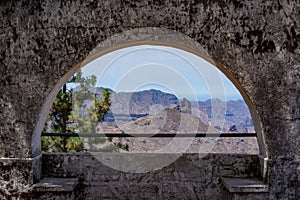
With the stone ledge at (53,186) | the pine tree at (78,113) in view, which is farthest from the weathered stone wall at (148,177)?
the pine tree at (78,113)

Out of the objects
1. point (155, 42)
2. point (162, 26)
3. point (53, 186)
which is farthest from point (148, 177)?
point (162, 26)

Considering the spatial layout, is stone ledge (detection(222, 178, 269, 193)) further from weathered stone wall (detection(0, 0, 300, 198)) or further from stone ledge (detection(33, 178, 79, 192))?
stone ledge (detection(33, 178, 79, 192))

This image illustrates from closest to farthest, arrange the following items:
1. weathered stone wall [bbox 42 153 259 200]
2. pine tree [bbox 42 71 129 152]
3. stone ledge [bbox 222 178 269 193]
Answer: stone ledge [bbox 222 178 269 193] → weathered stone wall [bbox 42 153 259 200] → pine tree [bbox 42 71 129 152]

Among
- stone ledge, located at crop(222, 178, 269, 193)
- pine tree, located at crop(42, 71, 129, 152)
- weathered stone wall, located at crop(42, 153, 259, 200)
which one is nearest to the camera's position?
stone ledge, located at crop(222, 178, 269, 193)

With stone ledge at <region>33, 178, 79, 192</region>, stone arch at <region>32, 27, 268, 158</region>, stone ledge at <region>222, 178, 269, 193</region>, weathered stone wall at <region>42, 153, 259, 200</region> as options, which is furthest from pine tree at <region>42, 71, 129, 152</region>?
stone ledge at <region>222, 178, 269, 193</region>

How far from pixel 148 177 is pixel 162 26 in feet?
4.55

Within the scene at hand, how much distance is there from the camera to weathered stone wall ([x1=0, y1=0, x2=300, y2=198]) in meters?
2.63

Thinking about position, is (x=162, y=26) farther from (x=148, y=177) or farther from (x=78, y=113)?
(x=78, y=113)

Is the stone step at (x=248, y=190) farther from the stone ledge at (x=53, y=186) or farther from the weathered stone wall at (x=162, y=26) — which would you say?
the stone ledge at (x=53, y=186)

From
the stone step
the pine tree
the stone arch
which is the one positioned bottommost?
the stone step

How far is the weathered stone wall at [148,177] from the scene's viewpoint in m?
2.98

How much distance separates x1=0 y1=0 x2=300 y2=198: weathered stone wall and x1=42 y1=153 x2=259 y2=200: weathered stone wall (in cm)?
42

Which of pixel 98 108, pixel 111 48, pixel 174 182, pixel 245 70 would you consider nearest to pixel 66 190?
pixel 174 182

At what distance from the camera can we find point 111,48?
2738mm
